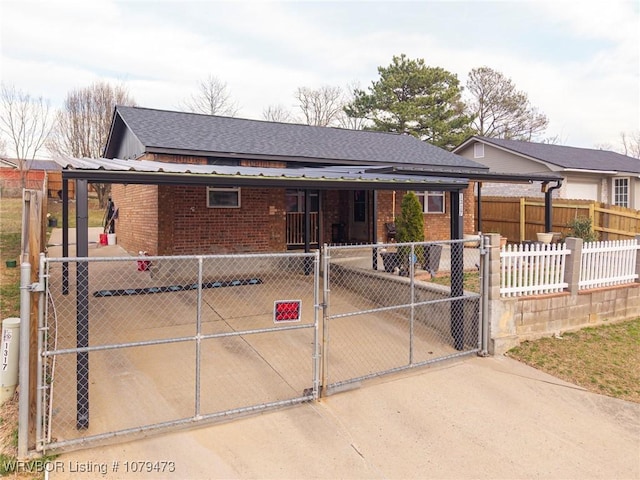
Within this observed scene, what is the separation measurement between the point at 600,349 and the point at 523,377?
1.88 m

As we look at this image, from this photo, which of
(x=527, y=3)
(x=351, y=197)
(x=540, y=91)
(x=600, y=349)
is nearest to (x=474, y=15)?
(x=527, y=3)

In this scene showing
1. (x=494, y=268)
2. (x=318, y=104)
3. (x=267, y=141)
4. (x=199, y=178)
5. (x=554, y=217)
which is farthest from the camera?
(x=318, y=104)

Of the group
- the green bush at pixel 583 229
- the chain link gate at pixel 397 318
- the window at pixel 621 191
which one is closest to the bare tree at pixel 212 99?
the window at pixel 621 191

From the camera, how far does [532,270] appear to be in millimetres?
6746

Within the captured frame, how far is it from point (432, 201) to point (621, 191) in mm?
11967

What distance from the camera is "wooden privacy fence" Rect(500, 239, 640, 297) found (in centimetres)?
665

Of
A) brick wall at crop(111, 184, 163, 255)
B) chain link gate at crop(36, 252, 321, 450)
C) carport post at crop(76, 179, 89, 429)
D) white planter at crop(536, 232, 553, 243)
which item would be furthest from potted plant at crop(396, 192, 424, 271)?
carport post at crop(76, 179, 89, 429)

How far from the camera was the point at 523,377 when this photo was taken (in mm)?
5543

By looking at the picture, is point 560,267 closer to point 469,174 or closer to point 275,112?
point 469,174

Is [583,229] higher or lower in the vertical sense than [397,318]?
higher

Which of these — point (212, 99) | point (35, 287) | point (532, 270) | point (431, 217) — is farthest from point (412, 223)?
point (212, 99)

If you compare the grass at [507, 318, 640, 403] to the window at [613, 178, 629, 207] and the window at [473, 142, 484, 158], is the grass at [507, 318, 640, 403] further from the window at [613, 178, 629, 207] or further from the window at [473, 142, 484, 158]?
the window at [473, 142, 484, 158]

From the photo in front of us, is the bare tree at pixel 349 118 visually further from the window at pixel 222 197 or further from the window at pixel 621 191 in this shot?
the window at pixel 222 197

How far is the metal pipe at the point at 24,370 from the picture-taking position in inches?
133
